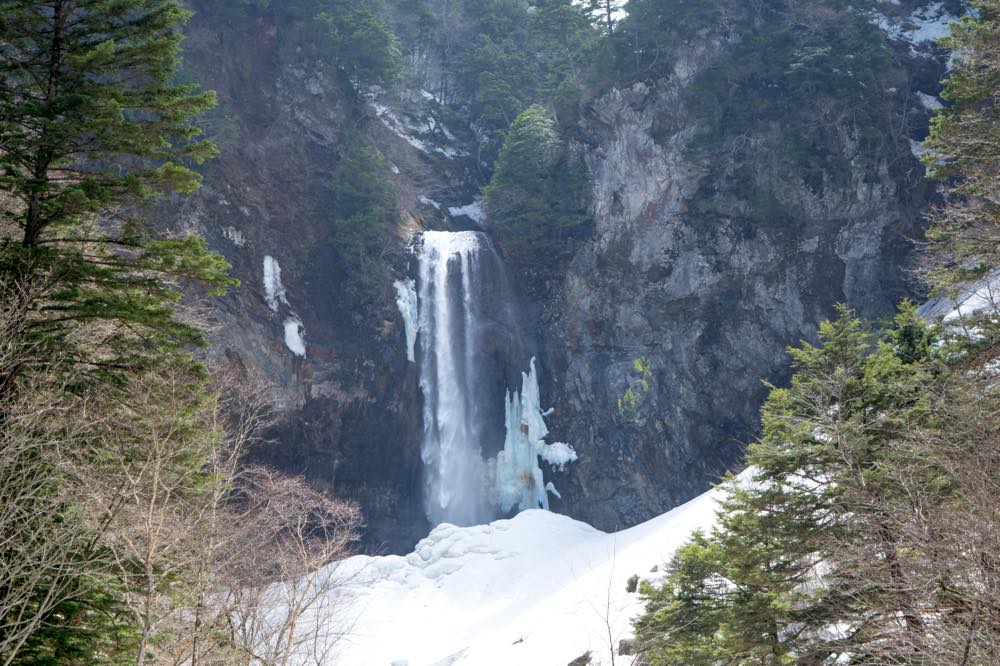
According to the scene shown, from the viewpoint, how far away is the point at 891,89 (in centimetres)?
2609

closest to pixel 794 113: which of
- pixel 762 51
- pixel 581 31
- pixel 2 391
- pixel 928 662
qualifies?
pixel 762 51

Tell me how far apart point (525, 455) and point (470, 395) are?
3426mm

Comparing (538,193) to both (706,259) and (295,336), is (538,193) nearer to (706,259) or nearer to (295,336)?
(706,259)

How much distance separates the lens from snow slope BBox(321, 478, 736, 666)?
15.6 metres

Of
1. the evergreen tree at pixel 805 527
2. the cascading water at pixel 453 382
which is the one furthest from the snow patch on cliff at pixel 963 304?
the cascading water at pixel 453 382

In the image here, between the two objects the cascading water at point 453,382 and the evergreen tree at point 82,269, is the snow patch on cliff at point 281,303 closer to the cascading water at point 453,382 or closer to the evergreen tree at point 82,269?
the cascading water at point 453,382

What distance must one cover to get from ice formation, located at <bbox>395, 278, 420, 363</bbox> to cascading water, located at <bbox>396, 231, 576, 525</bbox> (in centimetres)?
4

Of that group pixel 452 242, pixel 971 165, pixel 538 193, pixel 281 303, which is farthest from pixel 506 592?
pixel 538 193

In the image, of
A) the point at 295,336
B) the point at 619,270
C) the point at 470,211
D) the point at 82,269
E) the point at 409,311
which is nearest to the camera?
the point at 82,269

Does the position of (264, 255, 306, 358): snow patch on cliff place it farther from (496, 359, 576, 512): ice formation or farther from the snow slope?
(496, 359, 576, 512): ice formation

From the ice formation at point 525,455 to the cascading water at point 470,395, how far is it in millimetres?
41

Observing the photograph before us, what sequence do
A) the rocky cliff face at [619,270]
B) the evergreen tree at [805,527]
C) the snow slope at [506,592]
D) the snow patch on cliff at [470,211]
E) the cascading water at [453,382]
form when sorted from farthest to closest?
the snow patch on cliff at [470,211]
the cascading water at [453,382]
the rocky cliff face at [619,270]
the snow slope at [506,592]
the evergreen tree at [805,527]

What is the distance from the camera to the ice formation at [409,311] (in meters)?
28.0

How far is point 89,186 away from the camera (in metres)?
7.00
